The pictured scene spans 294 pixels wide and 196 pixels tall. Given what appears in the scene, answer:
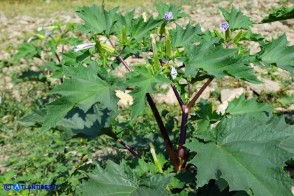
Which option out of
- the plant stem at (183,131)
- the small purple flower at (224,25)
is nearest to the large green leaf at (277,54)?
the small purple flower at (224,25)

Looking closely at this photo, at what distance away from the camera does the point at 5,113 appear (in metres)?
3.98

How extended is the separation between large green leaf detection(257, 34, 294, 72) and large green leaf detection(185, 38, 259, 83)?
30 centimetres

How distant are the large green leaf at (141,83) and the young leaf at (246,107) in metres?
0.61

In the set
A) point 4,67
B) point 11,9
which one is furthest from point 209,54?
point 11,9

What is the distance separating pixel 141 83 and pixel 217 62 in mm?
332

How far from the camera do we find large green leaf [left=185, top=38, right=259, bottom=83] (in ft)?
5.01

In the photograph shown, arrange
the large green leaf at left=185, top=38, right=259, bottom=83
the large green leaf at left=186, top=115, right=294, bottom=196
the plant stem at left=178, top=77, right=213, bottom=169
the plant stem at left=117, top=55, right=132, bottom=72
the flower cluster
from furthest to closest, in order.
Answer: the plant stem at left=178, top=77, right=213, bottom=169 < the plant stem at left=117, top=55, right=132, bottom=72 < the flower cluster < the large green leaf at left=185, top=38, right=259, bottom=83 < the large green leaf at left=186, top=115, right=294, bottom=196

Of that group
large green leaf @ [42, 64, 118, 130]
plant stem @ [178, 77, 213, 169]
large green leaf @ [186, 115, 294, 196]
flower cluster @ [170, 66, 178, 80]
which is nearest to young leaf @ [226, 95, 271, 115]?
plant stem @ [178, 77, 213, 169]

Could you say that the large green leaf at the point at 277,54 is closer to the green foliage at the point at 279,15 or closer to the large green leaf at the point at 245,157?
the green foliage at the point at 279,15

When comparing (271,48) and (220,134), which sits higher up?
(271,48)

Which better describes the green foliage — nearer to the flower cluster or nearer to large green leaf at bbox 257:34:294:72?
large green leaf at bbox 257:34:294:72

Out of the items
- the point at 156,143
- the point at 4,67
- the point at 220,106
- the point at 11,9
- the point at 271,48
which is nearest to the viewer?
the point at 271,48

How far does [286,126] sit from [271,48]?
41cm

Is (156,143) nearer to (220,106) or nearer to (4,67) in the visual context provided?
(220,106)
